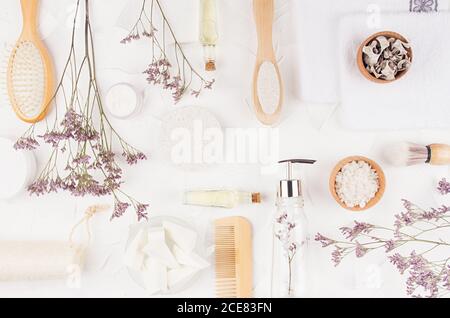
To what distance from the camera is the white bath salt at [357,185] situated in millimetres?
915

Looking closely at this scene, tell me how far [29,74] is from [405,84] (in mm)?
760

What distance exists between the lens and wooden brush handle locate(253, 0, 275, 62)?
95 cm

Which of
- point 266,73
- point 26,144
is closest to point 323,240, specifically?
point 266,73

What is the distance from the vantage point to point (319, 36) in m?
0.96

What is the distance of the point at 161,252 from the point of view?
92 cm

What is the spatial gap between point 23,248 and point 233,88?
1.75 feet

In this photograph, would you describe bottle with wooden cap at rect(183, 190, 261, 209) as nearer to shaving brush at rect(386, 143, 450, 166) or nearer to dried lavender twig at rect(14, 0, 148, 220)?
dried lavender twig at rect(14, 0, 148, 220)

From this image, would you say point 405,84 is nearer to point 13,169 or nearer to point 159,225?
point 159,225

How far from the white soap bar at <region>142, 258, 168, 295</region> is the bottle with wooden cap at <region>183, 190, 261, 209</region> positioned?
0.14m

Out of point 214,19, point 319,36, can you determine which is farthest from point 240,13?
point 319,36
